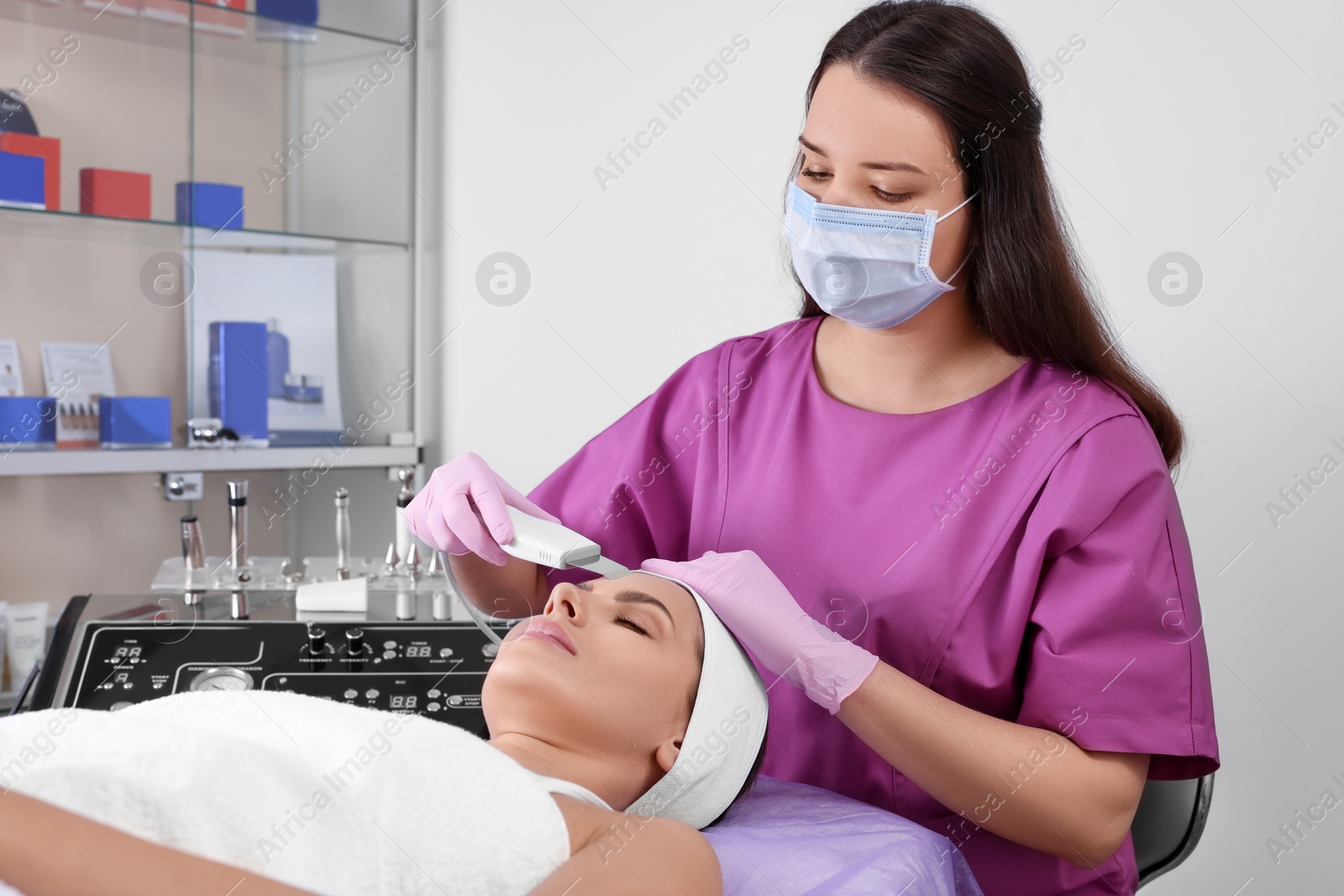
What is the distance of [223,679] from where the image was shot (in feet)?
4.72

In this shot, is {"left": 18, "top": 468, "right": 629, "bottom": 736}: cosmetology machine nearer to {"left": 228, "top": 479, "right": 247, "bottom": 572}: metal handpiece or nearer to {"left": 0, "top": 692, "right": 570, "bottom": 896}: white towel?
{"left": 228, "top": 479, "right": 247, "bottom": 572}: metal handpiece

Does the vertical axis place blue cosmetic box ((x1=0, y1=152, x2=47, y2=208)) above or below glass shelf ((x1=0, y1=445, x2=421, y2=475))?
above

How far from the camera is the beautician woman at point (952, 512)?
1.05 metres

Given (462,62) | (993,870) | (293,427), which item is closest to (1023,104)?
(993,870)

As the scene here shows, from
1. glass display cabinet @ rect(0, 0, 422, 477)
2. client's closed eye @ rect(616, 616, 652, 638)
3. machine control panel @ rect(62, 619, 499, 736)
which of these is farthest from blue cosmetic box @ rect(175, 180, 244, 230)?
client's closed eye @ rect(616, 616, 652, 638)

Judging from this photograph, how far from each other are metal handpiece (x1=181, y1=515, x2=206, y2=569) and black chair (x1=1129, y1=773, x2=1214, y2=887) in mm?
→ 1646

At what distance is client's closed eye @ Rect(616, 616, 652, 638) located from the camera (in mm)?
1138

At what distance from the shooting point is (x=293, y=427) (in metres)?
2.78

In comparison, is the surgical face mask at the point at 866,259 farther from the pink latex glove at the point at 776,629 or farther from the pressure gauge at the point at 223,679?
the pressure gauge at the point at 223,679

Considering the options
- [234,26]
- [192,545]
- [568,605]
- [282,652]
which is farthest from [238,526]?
[234,26]

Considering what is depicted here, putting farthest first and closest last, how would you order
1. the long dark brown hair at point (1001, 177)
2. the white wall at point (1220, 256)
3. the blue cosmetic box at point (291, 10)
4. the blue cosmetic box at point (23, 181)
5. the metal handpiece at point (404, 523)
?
the blue cosmetic box at point (291, 10), the blue cosmetic box at point (23, 181), the metal handpiece at point (404, 523), the white wall at point (1220, 256), the long dark brown hair at point (1001, 177)

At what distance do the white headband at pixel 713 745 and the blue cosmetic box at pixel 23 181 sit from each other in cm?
215

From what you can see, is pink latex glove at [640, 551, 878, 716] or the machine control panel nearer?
pink latex glove at [640, 551, 878, 716]

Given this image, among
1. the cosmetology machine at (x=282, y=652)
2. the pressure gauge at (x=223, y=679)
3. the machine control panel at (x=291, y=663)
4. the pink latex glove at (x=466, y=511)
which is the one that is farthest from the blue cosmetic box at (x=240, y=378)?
the pink latex glove at (x=466, y=511)
